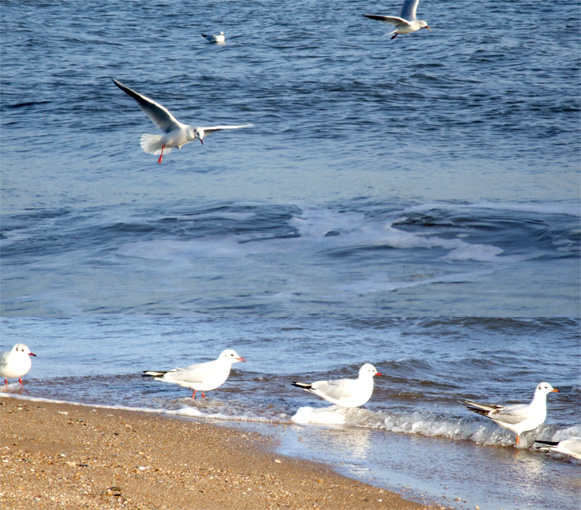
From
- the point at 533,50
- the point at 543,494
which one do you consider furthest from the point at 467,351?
the point at 533,50

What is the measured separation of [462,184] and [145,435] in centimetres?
1035

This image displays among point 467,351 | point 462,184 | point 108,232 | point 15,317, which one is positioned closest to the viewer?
point 467,351

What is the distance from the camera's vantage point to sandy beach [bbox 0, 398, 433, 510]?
4039mm

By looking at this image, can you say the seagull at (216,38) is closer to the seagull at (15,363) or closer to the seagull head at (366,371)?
the seagull at (15,363)

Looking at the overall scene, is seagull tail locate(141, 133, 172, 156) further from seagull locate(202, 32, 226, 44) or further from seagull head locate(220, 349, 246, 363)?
seagull locate(202, 32, 226, 44)

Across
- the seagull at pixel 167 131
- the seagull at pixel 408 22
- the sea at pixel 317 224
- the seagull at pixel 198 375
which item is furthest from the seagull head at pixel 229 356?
the seagull at pixel 408 22

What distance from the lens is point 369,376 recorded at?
599 centimetres

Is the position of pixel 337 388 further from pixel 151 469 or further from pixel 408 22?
pixel 408 22

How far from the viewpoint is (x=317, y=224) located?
13.0 m

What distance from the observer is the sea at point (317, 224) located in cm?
610

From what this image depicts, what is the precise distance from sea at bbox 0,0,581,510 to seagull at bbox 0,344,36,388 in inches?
8.6

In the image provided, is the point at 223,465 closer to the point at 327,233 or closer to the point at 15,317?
the point at 15,317

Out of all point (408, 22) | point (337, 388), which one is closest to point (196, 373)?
point (337, 388)

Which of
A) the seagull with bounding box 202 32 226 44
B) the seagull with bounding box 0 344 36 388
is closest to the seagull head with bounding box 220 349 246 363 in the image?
the seagull with bounding box 0 344 36 388
